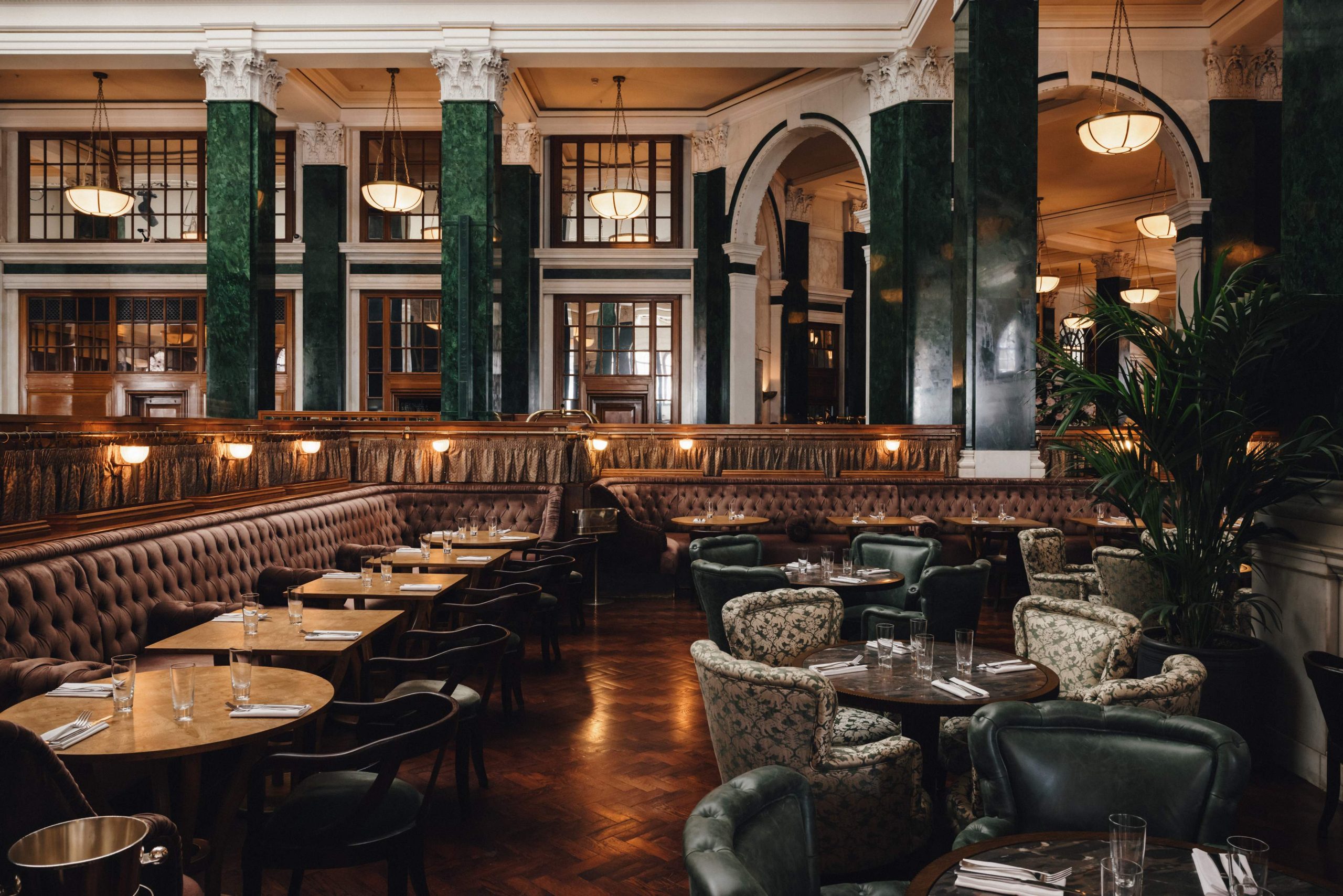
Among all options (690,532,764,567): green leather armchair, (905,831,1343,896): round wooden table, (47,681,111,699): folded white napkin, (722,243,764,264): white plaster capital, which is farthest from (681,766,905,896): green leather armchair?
(722,243,764,264): white plaster capital

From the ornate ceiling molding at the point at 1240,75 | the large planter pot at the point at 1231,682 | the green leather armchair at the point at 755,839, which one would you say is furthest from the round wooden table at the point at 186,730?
the ornate ceiling molding at the point at 1240,75

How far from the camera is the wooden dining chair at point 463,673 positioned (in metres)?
3.26

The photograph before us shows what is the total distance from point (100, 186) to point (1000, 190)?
11118mm

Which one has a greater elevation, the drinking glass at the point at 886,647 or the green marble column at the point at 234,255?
the green marble column at the point at 234,255

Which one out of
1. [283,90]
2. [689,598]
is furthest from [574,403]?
[689,598]

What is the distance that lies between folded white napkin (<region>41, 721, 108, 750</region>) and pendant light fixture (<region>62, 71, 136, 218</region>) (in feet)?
36.8

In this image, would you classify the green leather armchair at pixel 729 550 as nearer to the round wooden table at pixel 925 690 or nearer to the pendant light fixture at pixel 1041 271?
the round wooden table at pixel 925 690

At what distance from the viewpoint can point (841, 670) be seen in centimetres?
312

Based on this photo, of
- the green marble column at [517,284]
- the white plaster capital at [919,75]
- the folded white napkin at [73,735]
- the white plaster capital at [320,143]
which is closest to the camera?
the folded white napkin at [73,735]

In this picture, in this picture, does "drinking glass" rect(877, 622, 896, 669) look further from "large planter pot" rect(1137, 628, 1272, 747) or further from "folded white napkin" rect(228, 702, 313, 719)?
"folded white napkin" rect(228, 702, 313, 719)

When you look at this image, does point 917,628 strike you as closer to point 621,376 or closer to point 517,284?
point 517,284

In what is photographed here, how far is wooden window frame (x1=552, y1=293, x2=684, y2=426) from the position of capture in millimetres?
14602

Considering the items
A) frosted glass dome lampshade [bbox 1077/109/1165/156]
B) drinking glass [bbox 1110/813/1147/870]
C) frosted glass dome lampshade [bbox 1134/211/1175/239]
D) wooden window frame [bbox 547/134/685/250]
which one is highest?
wooden window frame [bbox 547/134/685/250]

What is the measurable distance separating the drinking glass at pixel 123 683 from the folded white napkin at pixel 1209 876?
2.62m
